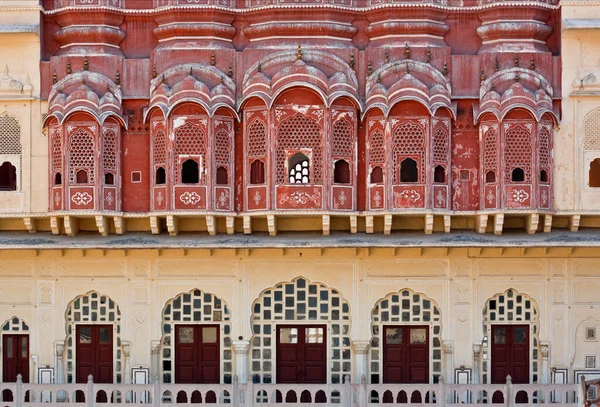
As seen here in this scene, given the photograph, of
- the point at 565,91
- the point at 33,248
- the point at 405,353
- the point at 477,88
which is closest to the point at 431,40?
the point at 477,88

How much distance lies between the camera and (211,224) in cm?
2070

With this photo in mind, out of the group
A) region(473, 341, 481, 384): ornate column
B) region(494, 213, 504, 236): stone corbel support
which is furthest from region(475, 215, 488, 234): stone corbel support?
region(473, 341, 481, 384): ornate column

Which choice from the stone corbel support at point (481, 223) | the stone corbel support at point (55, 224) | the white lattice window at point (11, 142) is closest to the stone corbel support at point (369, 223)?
the stone corbel support at point (481, 223)

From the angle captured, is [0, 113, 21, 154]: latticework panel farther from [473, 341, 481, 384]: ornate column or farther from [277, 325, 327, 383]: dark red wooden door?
[473, 341, 481, 384]: ornate column

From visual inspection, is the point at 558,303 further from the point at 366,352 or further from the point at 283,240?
the point at 283,240

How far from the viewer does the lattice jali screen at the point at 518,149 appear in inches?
808

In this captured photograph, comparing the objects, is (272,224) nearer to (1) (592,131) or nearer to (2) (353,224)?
(2) (353,224)

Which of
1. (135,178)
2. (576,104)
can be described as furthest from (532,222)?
(135,178)

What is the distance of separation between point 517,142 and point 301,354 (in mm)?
5226

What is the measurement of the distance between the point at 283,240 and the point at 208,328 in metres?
2.25

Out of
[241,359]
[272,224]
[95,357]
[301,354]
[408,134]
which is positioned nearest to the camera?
[272,224]

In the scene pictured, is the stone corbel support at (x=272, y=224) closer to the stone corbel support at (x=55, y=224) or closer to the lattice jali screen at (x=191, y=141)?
the lattice jali screen at (x=191, y=141)

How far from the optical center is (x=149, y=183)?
69.4 ft

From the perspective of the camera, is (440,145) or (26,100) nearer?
→ (440,145)
